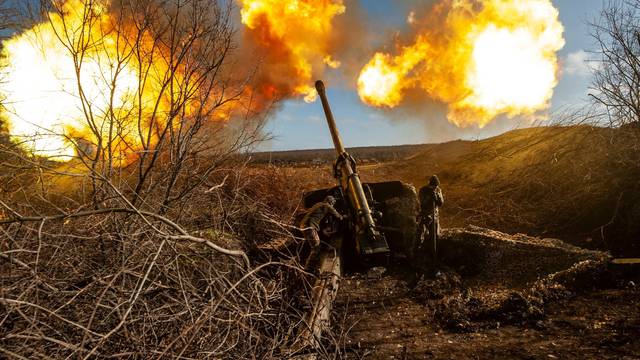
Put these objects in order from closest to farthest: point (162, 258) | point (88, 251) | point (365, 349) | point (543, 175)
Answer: point (162, 258) → point (88, 251) → point (365, 349) → point (543, 175)

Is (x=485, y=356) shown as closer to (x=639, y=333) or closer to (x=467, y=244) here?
(x=639, y=333)

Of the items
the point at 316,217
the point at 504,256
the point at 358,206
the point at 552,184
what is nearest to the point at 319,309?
the point at 358,206

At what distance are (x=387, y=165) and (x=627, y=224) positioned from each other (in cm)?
1026

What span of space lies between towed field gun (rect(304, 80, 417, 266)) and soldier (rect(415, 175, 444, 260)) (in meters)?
0.38

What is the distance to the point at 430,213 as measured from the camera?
7109 mm

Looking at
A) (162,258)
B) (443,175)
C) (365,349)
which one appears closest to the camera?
(162,258)

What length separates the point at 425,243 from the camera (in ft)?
24.5

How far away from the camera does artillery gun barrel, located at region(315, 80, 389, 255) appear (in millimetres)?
5711

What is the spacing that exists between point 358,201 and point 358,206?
85 mm

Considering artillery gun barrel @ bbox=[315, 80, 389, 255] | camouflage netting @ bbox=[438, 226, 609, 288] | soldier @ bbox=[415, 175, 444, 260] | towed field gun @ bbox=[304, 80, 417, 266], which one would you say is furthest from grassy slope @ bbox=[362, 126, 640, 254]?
artillery gun barrel @ bbox=[315, 80, 389, 255]

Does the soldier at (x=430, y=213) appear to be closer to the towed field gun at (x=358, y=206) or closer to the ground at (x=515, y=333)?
the towed field gun at (x=358, y=206)

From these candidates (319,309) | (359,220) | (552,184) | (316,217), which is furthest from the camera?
(552,184)

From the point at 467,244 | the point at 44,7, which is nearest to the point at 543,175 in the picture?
the point at 467,244

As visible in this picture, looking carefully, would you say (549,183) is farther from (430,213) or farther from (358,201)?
(358,201)
